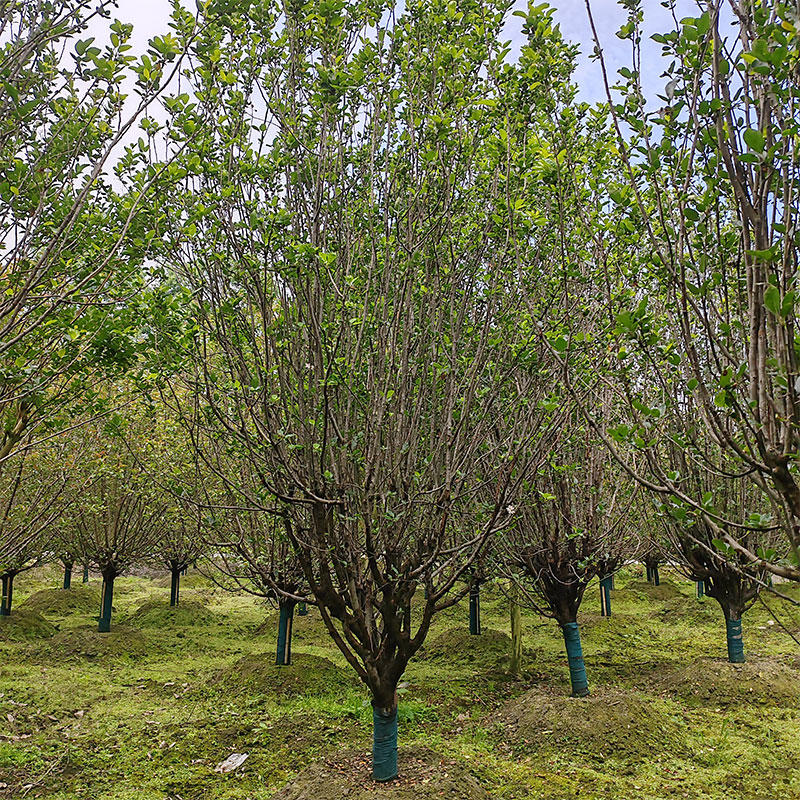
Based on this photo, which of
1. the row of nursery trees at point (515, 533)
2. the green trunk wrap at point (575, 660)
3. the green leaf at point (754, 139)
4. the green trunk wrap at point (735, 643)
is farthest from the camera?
the green trunk wrap at point (735, 643)

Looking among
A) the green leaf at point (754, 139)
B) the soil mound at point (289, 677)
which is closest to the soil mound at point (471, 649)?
the soil mound at point (289, 677)

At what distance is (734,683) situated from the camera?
1018cm

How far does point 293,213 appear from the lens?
17.0ft

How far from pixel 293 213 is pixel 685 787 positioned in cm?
759

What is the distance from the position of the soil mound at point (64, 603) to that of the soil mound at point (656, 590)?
57.0ft

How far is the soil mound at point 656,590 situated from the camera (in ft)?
69.6

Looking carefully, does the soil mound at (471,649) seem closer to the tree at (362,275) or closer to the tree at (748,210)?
the tree at (362,275)

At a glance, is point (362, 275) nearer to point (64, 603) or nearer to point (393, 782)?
point (393, 782)

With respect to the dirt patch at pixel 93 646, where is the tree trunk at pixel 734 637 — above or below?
above

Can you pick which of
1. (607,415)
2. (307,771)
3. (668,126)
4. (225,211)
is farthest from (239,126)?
(307,771)

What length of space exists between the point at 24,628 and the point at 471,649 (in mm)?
11427

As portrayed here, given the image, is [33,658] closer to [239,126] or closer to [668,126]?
[239,126]

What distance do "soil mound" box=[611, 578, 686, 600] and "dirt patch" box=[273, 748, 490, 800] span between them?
601 inches

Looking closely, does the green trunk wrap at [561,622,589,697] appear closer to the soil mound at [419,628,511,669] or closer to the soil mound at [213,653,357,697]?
the soil mound at [419,628,511,669]
